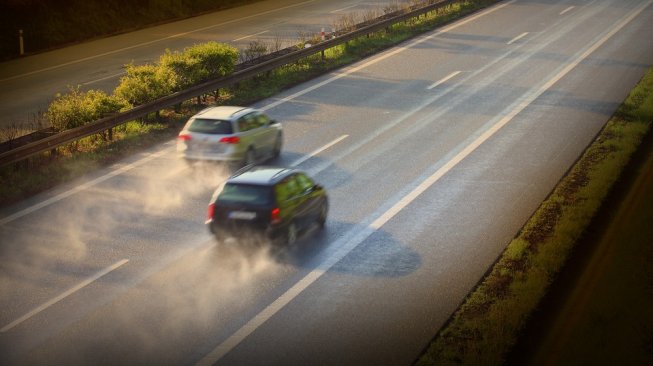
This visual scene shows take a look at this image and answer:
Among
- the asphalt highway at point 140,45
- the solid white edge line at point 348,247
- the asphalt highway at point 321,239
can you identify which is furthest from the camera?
the asphalt highway at point 140,45

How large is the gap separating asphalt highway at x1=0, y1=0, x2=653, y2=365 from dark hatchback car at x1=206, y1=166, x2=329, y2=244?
1.41ft

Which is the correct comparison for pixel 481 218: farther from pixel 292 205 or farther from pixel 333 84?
pixel 333 84

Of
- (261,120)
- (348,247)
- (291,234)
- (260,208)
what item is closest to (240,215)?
(260,208)

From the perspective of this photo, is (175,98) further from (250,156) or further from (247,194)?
(247,194)

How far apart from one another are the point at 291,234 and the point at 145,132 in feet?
30.3

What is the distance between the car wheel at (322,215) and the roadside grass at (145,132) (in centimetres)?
640

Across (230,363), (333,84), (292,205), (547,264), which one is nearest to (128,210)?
(292,205)

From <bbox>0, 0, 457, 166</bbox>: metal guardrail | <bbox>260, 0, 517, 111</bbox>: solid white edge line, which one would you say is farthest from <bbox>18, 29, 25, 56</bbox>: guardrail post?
<bbox>260, 0, 517, 111</bbox>: solid white edge line

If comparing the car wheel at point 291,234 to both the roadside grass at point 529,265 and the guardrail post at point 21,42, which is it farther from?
the guardrail post at point 21,42

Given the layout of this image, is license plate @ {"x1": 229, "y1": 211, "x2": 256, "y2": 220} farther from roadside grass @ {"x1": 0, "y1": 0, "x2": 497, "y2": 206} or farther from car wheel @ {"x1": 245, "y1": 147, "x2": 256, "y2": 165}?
roadside grass @ {"x1": 0, "y1": 0, "x2": 497, "y2": 206}

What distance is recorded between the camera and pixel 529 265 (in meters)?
14.8

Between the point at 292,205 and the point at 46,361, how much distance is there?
5.49m

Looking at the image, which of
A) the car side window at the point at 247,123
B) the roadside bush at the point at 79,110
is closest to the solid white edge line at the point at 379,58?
the roadside bush at the point at 79,110

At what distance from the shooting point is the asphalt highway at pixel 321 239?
40.0 ft
